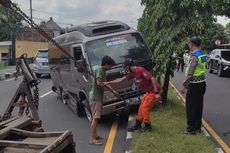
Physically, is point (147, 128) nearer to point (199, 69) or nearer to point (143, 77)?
point (143, 77)

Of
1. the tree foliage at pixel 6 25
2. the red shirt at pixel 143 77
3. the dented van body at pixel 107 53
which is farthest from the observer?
the tree foliage at pixel 6 25

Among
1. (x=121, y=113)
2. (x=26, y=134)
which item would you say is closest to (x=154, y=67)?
(x=121, y=113)

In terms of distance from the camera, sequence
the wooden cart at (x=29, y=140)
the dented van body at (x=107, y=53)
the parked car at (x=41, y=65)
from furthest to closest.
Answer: the parked car at (x=41, y=65)
the dented van body at (x=107, y=53)
the wooden cart at (x=29, y=140)

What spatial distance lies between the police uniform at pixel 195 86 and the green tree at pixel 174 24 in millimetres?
1873

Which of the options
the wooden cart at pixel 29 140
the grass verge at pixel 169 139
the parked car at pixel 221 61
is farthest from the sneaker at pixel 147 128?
the parked car at pixel 221 61

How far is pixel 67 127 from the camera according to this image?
12219 mm

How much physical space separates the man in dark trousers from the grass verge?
324mm

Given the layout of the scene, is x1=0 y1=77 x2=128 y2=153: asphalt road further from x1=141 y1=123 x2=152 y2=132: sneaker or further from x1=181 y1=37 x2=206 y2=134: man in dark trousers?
x1=181 y1=37 x2=206 y2=134: man in dark trousers

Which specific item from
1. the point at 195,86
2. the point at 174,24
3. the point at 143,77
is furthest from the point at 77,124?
the point at 195,86

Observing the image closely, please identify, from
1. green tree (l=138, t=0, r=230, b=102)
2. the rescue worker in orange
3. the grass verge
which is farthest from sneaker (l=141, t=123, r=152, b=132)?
green tree (l=138, t=0, r=230, b=102)

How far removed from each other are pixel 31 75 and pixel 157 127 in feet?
12.3

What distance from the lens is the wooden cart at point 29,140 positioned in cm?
521

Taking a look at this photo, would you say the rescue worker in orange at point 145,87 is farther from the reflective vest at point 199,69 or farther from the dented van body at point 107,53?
the dented van body at point 107,53

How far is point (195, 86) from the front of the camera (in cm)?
994
